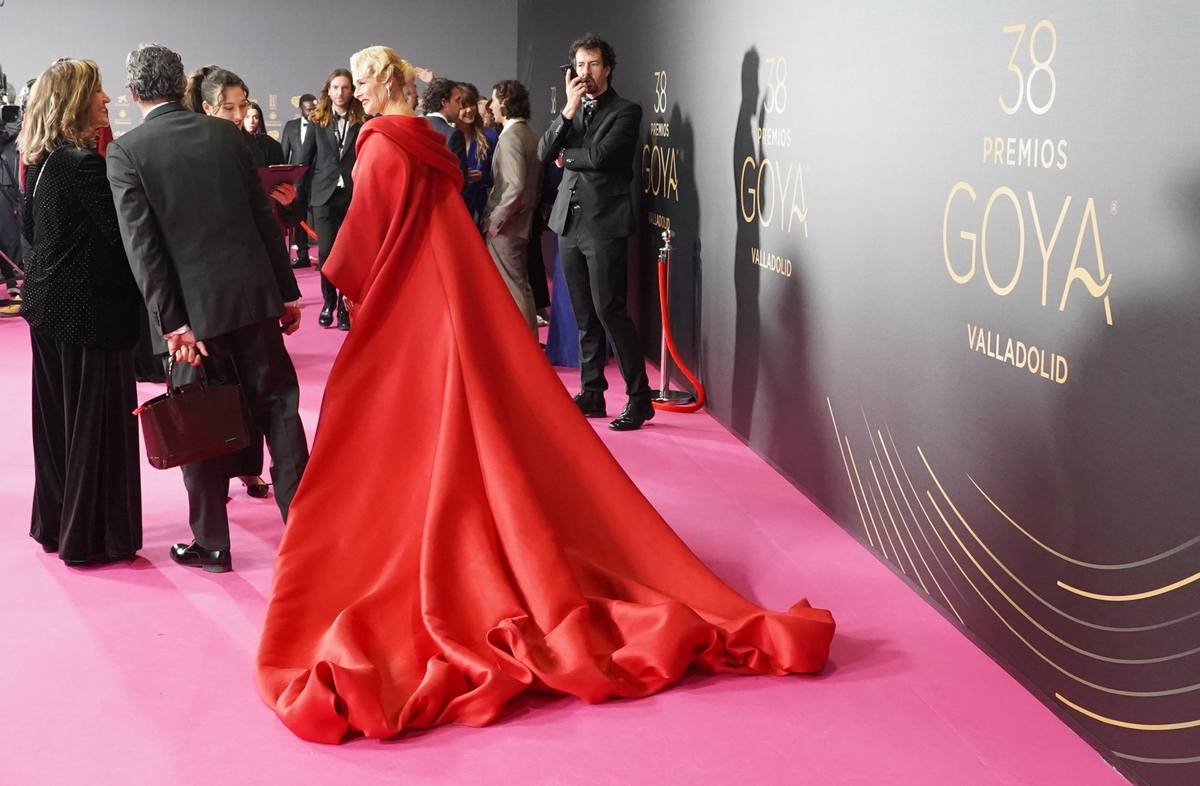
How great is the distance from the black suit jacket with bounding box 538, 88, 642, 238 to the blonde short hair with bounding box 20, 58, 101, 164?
8.49 feet

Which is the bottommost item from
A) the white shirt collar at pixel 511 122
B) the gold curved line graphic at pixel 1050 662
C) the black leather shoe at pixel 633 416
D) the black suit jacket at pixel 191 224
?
the black leather shoe at pixel 633 416

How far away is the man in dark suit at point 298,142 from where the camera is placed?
34.8 ft

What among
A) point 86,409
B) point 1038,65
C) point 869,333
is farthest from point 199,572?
point 1038,65

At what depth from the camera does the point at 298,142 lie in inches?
419

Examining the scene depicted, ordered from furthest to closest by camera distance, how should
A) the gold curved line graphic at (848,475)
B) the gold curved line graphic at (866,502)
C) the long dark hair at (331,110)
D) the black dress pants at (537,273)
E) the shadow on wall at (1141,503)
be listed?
the long dark hair at (331,110) → the black dress pants at (537,273) → the gold curved line graphic at (848,475) → the gold curved line graphic at (866,502) → the shadow on wall at (1141,503)

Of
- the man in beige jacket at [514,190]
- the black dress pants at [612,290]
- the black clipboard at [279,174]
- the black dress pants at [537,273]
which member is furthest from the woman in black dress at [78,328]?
the black dress pants at [537,273]

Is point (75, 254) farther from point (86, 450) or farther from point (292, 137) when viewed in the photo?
point (292, 137)

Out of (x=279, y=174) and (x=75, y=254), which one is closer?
(x=75, y=254)

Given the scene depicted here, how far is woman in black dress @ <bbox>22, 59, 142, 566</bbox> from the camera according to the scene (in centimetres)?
376

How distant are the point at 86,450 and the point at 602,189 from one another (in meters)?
2.89

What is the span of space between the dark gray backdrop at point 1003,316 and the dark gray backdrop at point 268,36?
29.0 ft

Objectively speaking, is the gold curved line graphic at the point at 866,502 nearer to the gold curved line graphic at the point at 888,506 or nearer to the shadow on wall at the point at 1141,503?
the gold curved line graphic at the point at 888,506

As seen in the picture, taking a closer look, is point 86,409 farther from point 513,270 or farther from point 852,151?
point 513,270

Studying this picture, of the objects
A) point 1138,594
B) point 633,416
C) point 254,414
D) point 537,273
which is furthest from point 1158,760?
point 537,273
